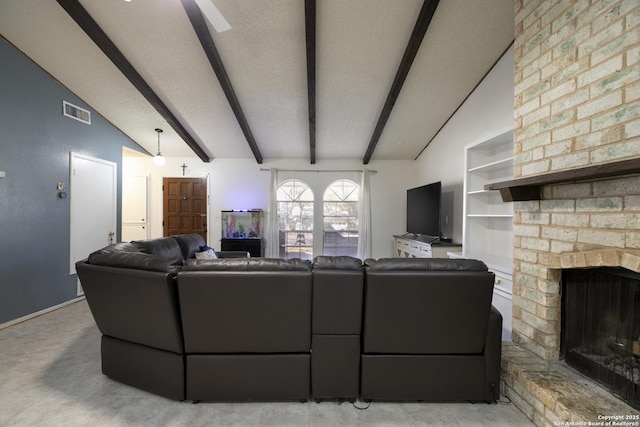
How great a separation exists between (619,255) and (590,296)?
1.40 ft

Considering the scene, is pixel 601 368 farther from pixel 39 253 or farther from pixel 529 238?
pixel 39 253

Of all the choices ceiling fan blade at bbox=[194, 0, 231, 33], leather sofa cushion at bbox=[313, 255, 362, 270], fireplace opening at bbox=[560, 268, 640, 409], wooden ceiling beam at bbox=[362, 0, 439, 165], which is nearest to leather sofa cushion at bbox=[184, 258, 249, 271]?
leather sofa cushion at bbox=[313, 255, 362, 270]

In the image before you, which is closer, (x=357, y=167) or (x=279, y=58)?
(x=279, y=58)


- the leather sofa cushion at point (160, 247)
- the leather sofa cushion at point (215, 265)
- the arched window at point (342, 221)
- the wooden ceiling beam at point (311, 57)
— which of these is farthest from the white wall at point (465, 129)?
the leather sofa cushion at point (160, 247)

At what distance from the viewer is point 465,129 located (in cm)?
401

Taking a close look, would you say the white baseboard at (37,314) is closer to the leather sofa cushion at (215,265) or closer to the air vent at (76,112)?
the air vent at (76,112)

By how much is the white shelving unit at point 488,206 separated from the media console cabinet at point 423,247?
1.81 ft

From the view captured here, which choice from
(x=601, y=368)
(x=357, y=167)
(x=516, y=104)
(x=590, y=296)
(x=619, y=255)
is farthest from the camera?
(x=357, y=167)

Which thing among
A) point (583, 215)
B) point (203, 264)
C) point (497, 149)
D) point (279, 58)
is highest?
point (279, 58)

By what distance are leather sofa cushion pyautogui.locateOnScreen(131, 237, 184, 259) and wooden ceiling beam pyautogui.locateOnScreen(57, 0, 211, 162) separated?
220 cm

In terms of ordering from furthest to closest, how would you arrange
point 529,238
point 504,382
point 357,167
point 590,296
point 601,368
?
1. point 357,167
2. point 529,238
3. point 504,382
4. point 590,296
5. point 601,368

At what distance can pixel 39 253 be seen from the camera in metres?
3.39

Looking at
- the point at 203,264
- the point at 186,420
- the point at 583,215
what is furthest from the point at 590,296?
the point at 186,420

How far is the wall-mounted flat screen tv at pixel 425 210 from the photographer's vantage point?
14.2 ft
